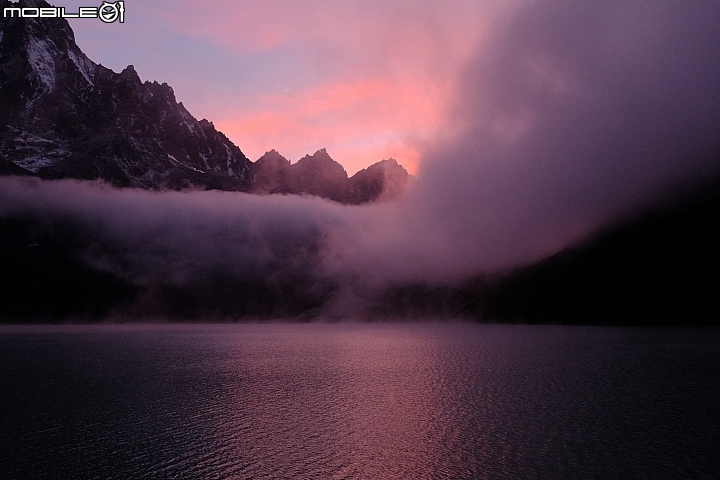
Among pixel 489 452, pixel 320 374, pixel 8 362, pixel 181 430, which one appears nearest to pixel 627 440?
pixel 489 452

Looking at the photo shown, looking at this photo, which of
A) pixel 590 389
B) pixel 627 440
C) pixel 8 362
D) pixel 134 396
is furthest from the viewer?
pixel 8 362

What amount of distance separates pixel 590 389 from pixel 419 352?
92084mm

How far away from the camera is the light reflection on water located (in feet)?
176

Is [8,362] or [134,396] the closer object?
[134,396]

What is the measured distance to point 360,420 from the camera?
75062mm

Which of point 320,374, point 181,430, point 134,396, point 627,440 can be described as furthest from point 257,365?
point 627,440

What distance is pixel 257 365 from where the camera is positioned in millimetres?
143875

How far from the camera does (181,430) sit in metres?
67.6

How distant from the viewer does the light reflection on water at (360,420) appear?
53500 mm

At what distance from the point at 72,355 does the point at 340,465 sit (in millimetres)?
142477

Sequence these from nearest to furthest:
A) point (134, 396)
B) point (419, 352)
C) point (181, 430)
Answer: point (181, 430), point (134, 396), point (419, 352)

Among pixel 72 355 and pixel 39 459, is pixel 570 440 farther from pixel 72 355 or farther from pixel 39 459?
pixel 72 355

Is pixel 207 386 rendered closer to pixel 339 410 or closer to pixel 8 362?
pixel 339 410

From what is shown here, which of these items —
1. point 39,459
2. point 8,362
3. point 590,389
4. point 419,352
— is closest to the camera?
point 39,459
